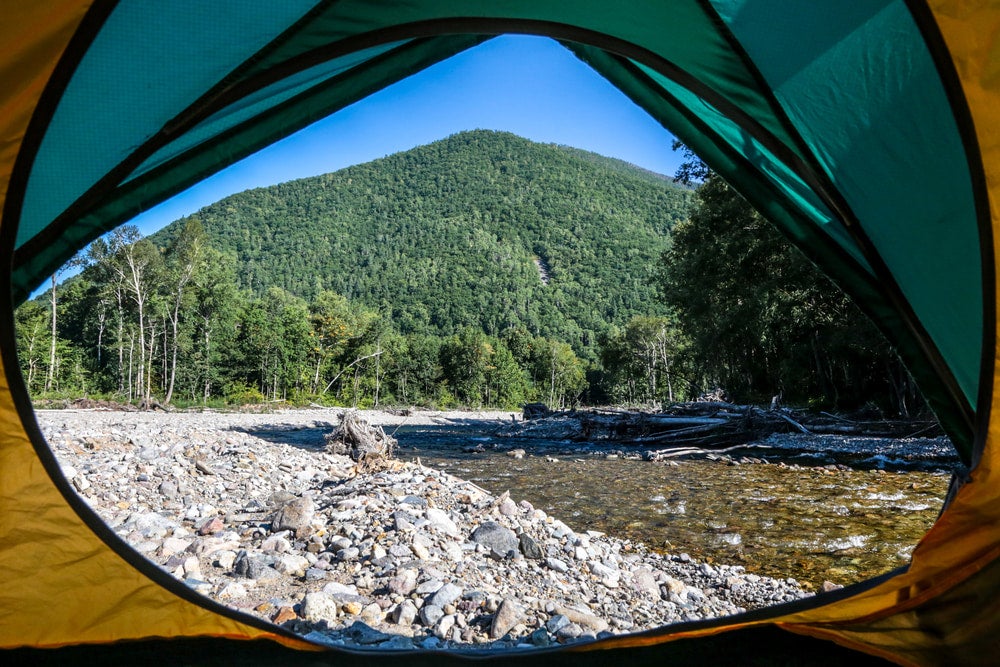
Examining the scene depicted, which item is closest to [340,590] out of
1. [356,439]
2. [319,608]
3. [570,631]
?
[319,608]

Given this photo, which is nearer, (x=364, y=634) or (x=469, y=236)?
(x=364, y=634)

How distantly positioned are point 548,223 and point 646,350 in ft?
349

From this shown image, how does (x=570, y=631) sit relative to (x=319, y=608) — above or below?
below

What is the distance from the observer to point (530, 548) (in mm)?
4246

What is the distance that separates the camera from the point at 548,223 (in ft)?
511

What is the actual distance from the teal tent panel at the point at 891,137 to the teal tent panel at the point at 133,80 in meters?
2.04

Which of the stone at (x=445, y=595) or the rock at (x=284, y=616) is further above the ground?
the rock at (x=284, y=616)

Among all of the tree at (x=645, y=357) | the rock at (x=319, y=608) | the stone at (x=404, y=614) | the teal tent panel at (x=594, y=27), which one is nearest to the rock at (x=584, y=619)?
the stone at (x=404, y=614)

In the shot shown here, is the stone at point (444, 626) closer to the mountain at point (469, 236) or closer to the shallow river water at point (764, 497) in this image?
the shallow river water at point (764, 497)

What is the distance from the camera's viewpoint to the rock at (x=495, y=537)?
426 centimetres

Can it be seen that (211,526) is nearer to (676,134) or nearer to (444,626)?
(444,626)

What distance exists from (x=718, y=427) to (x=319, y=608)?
12.1 metres

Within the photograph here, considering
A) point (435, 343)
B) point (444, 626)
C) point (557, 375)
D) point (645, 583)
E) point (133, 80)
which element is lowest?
point (645, 583)

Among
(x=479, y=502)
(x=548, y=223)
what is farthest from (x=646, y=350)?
(x=548, y=223)
